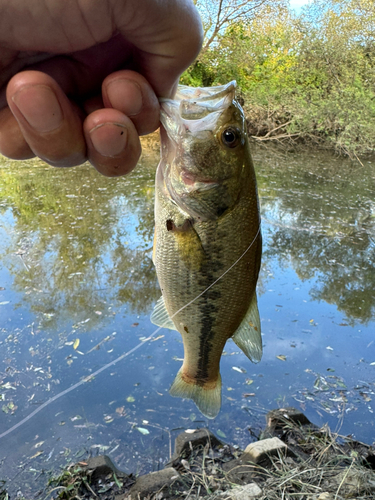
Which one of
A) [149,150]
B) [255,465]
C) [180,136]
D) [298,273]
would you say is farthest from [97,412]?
[149,150]

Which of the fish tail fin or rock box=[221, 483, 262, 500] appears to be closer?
the fish tail fin

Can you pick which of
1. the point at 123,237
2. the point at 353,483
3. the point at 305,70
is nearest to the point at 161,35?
the point at 353,483

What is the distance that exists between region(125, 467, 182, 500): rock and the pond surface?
29cm

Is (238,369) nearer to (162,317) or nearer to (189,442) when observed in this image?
(189,442)

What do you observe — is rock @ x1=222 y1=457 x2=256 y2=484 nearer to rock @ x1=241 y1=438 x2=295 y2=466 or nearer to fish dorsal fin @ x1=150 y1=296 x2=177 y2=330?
rock @ x1=241 y1=438 x2=295 y2=466

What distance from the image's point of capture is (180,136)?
4.94 feet

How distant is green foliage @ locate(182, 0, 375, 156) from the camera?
14242mm

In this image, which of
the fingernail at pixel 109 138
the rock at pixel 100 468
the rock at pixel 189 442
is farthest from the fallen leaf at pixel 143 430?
the fingernail at pixel 109 138

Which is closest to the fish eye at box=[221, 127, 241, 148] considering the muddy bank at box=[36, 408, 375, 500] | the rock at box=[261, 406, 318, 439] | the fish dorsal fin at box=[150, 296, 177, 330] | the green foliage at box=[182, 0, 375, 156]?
the fish dorsal fin at box=[150, 296, 177, 330]

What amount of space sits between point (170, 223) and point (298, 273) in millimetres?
4656

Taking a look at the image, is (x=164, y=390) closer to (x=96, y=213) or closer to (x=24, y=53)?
(x=24, y=53)

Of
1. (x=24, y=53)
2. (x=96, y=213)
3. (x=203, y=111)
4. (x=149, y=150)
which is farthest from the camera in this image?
(x=149, y=150)

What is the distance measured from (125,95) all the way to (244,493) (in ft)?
7.97

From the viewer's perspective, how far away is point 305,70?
15.6 meters
